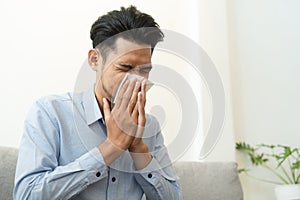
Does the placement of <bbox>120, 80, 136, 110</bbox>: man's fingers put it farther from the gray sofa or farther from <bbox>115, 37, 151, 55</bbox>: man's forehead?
the gray sofa

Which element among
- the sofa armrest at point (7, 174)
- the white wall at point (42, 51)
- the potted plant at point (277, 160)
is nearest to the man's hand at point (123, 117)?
the sofa armrest at point (7, 174)

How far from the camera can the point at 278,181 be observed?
2025 millimetres

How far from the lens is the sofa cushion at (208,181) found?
142 cm

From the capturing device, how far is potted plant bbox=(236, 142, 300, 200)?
1993 mm

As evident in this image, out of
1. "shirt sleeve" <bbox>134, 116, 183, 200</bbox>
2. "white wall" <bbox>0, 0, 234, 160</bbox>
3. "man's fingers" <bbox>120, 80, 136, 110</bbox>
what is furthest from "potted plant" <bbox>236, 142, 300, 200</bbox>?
"man's fingers" <bbox>120, 80, 136, 110</bbox>

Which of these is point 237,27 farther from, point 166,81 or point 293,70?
point 166,81

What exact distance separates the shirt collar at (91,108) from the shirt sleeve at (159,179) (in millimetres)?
158

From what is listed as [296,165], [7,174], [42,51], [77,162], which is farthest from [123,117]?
[296,165]

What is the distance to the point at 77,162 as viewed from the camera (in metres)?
1.01

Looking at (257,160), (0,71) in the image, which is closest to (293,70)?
(257,160)

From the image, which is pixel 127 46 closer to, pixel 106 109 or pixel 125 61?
pixel 125 61

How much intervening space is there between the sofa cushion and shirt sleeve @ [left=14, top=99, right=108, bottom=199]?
0.45m

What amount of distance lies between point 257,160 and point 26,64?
111cm

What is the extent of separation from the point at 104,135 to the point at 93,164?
0.17 m
